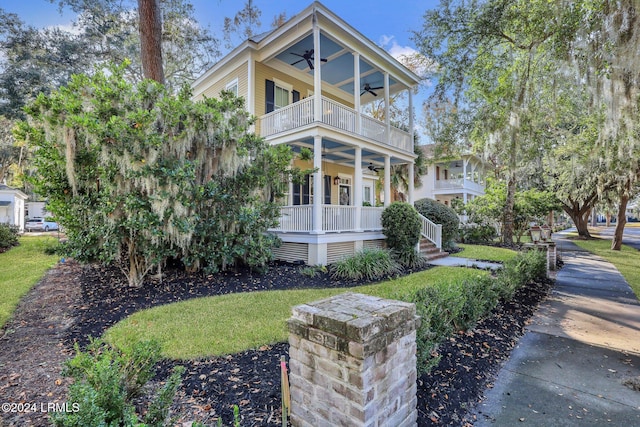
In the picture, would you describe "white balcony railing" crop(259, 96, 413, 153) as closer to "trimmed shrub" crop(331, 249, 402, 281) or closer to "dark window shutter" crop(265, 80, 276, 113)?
"dark window shutter" crop(265, 80, 276, 113)

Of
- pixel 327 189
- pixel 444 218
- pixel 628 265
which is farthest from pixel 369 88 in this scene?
pixel 628 265

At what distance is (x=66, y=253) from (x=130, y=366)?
534 cm

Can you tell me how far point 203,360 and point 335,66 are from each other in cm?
1076

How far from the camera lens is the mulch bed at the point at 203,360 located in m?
2.48

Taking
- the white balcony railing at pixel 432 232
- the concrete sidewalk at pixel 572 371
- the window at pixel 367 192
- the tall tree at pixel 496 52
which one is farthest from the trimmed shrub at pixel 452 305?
the window at pixel 367 192

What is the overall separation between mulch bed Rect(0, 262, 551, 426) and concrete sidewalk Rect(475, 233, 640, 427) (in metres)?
0.18

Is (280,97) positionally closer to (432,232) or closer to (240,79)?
(240,79)

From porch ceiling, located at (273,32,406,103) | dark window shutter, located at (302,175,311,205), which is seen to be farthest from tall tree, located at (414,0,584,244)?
dark window shutter, located at (302,175,311,205)

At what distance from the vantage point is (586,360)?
11.9ft

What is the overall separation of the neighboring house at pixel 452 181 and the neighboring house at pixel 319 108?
1341 cm

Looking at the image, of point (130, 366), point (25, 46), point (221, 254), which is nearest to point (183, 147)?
point (221, 254)

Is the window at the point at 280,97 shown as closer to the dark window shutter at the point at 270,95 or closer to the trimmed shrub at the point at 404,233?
the dark window shutter at the point at 270,95

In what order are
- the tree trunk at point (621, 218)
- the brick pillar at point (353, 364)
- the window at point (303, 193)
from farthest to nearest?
the tree trunk at point (621, 218) → the window at point (303, 193) → the brick pillar at point (353, 364)

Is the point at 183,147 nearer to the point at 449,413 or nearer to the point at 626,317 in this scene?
the point at 449,413
